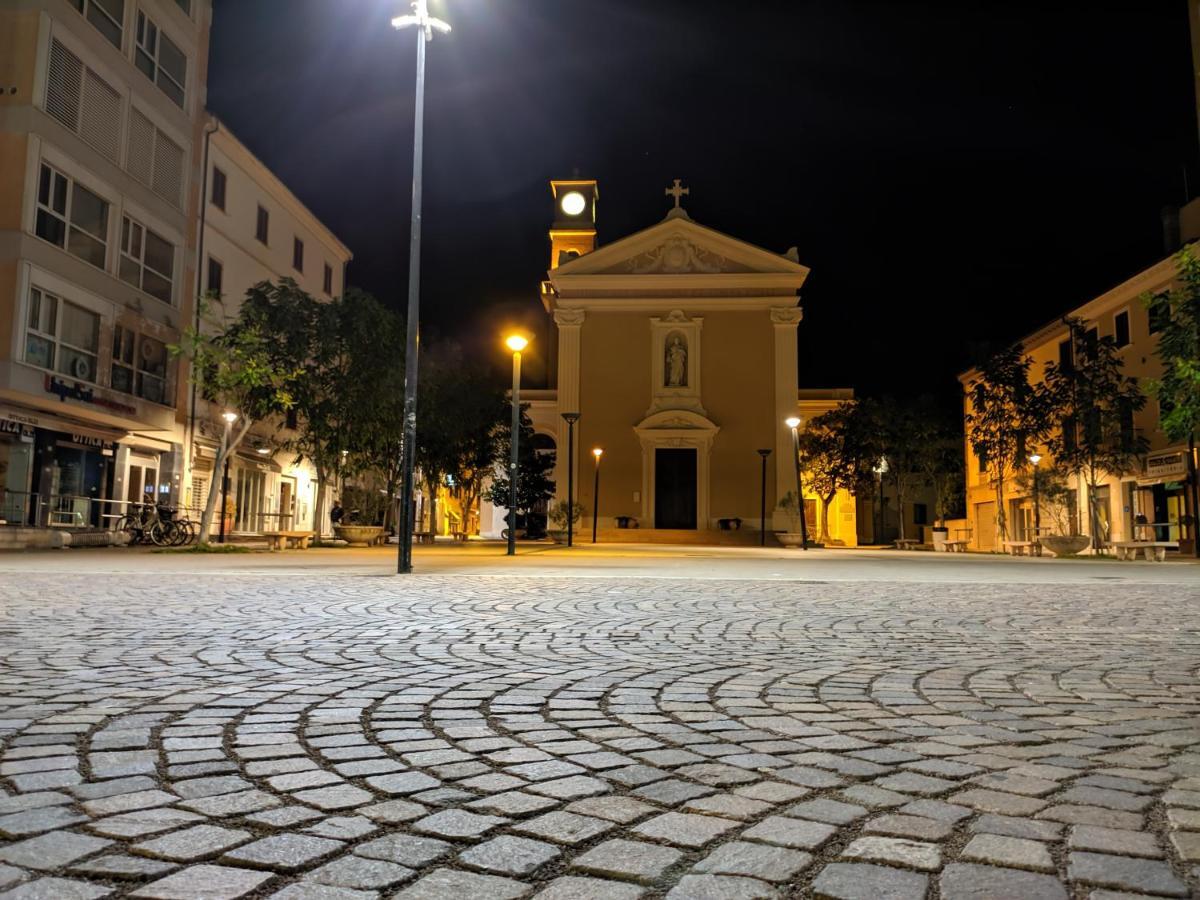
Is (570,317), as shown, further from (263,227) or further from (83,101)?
(83,101)

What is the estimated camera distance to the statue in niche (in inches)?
1601

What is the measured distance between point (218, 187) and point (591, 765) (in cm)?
3257

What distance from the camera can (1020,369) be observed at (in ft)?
107

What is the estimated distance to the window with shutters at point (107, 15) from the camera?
24125mm

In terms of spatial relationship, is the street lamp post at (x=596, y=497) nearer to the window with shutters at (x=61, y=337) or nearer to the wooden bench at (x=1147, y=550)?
the wooden bench at (x=1147, y=550)

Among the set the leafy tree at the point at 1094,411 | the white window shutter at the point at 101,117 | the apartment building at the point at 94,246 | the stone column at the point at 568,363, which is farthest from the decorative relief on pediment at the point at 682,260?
the white window shutter at the point at 101,117

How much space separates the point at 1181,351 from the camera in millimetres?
21156

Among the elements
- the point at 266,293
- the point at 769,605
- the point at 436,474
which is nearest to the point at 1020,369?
the point at 436,474

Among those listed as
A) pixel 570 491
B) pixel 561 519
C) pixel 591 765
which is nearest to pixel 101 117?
pixel 570 491

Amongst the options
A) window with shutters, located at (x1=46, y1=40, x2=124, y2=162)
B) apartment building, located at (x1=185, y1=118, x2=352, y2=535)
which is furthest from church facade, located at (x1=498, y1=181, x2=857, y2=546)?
window with shutters, located at (x1=46, y1=40, x2=124, y2=162)

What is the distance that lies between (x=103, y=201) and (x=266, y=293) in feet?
15.1

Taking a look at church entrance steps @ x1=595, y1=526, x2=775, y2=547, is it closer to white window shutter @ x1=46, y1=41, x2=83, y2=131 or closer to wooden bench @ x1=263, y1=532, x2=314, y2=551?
wooden bench @ x1=263, y1=532, x2=314, y2=551

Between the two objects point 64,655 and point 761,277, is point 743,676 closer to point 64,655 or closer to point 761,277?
point 64,655

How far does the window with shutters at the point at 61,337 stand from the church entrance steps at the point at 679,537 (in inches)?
677
